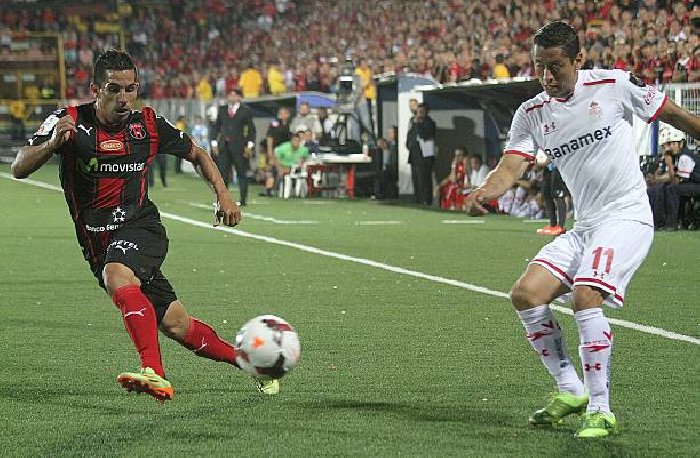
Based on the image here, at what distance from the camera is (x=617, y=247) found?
6477 millimetres

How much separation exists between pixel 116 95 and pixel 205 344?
143 centimetres

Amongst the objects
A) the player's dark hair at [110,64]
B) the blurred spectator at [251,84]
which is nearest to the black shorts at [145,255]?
the player's dark hair at [110,64]

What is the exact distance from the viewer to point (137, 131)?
24.5 ft

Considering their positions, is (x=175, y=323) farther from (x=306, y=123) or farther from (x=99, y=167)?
(x=306, y=123)

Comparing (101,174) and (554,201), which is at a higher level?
(101,174)

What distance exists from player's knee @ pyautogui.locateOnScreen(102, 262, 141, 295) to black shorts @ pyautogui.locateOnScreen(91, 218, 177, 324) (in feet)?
0.10

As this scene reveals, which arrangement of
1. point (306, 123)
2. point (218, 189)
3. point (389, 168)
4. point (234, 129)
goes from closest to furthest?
point (218, 189) → point (234, 129) → point (389, 168) → point (306, 123)

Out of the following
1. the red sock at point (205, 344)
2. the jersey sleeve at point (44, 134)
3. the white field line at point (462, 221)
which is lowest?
the white field line at point (462, 221)

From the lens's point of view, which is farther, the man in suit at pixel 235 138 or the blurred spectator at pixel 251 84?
the blurred spectator at pixel 251 84

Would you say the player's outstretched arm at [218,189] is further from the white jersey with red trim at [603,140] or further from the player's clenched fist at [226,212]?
the white jersey with red trim at [603,140]

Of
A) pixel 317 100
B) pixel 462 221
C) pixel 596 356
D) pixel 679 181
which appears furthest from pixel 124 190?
pixel 317 100

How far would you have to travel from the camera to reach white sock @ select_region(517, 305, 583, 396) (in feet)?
21.8

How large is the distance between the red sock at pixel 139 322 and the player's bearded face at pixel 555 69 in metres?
2.24

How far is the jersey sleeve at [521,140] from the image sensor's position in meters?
6.94
